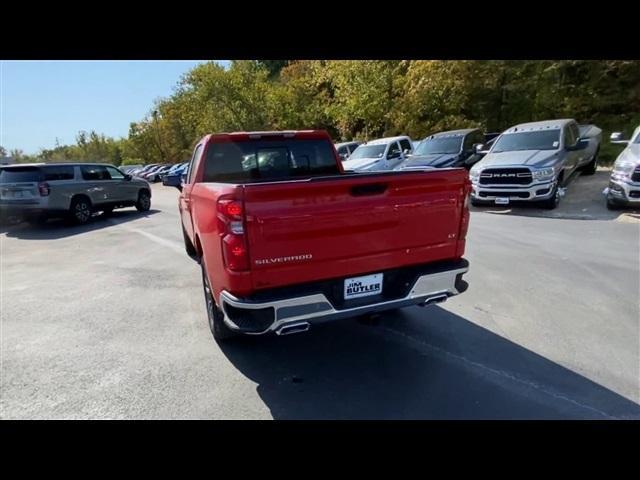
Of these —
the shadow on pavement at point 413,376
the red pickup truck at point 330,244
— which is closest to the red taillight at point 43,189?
the red pickup truck at point 330,244

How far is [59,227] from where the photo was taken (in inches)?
459

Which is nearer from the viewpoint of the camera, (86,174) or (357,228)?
(357,228)

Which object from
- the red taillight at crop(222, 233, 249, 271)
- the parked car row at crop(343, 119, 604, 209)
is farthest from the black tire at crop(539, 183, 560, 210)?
the red taillight at crop(222, 233, 249, 271)

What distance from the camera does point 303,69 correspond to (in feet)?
117

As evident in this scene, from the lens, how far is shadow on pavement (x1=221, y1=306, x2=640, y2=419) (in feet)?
8.48

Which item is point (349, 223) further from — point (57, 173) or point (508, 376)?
point (57, 173)

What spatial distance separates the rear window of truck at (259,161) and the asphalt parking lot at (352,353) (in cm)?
174

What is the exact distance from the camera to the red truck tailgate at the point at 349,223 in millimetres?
2486

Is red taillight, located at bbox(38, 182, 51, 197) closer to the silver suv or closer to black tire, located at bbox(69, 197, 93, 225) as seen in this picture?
the silver suv

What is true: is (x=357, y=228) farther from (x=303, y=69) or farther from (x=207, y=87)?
(x=303, y=69)

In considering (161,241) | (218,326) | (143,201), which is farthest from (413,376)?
(143,201)

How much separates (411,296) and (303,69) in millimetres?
36885

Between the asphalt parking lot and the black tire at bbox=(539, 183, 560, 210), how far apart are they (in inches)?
124
